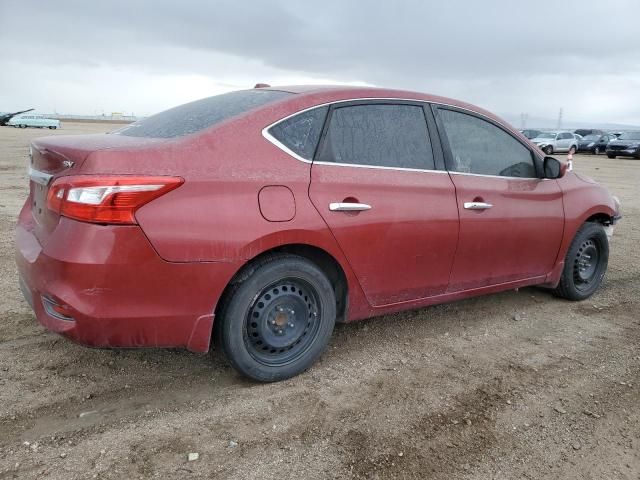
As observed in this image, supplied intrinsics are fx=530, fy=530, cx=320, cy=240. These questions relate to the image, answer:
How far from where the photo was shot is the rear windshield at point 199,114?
2.93 metres

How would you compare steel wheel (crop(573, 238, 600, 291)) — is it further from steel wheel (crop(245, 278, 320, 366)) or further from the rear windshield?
the rear windshield

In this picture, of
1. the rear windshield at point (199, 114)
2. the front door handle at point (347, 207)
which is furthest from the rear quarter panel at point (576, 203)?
the rear windshield at point (199, 114)

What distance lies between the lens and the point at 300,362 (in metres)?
3.11

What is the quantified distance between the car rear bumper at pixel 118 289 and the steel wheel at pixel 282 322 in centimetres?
30

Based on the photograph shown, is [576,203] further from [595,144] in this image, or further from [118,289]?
[595,144]

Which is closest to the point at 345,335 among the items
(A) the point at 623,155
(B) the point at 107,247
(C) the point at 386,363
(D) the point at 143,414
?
(C) the point at 386,363

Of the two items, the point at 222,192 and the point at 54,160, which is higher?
the point at 54,160

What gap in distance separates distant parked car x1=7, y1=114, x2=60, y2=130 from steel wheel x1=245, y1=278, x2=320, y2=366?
51576 mm

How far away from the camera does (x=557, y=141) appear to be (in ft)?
109

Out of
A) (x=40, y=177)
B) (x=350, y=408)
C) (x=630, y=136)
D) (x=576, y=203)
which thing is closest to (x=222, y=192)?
(x=40, y=177)

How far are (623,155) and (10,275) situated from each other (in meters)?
30.6

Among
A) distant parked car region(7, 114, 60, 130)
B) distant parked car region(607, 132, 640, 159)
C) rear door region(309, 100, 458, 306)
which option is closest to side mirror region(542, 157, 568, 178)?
rear door region(309, 100, 458, 306)

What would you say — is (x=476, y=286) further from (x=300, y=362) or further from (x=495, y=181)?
(x=300, y=362)

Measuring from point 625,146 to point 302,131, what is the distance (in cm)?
2989
